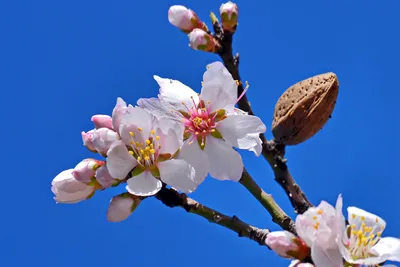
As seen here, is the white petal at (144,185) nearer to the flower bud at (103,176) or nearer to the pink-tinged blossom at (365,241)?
the flower bud at (103,176)

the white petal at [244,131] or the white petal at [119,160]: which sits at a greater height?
the white petal at [244,131]

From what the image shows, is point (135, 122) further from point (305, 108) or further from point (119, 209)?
point (305, 108)

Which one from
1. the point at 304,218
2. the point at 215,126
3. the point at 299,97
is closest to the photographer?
the point at 304,218

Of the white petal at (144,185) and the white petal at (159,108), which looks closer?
the white petal at (144,185)

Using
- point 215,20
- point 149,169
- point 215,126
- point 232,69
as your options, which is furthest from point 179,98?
point 215,20

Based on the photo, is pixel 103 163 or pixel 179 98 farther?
pixel 179 98

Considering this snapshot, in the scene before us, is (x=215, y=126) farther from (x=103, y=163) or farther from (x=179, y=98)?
(x=103, y=163)

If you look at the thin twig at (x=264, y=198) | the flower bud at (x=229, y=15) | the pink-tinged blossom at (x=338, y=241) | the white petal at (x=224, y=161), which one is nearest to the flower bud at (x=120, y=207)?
the white petal at (x=224, y=161)

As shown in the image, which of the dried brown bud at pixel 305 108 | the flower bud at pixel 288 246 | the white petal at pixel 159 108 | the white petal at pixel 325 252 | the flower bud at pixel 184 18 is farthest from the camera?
the flower bud at pixel 184 18

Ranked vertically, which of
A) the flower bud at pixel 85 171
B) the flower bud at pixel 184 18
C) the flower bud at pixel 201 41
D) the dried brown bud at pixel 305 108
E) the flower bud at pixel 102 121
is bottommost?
the flower bud at pixel 85 171
